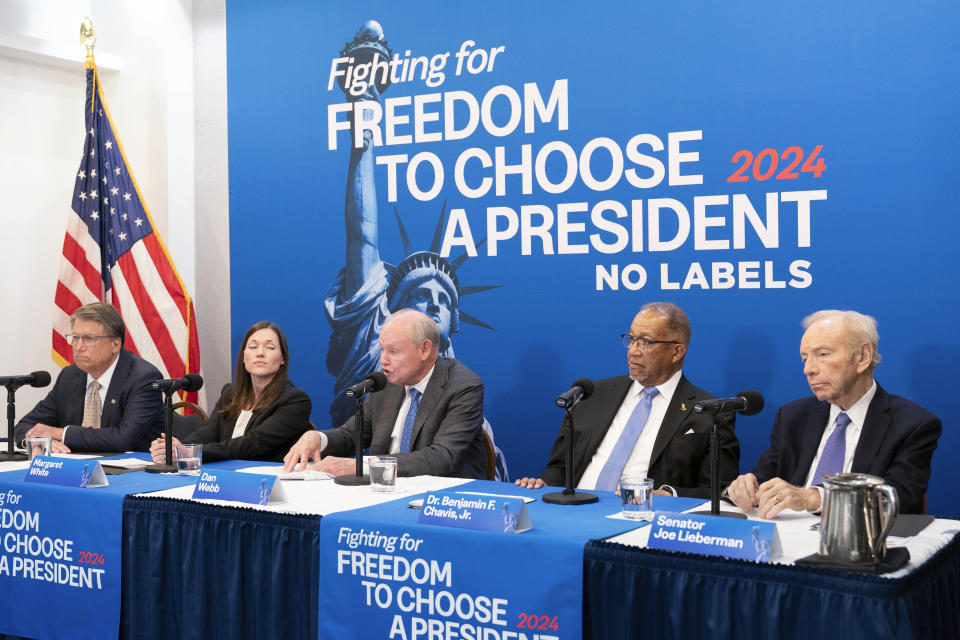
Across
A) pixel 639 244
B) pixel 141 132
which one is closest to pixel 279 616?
pixel 639 244

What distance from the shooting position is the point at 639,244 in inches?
171

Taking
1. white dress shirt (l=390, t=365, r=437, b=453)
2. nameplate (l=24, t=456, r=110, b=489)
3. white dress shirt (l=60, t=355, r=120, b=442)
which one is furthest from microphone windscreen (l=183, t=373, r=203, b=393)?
white dress shirt (l=60, t=355, r=120, b=442)

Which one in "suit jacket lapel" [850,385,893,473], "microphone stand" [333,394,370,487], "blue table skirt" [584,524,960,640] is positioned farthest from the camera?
"microphone stand" [333,394,370,487]

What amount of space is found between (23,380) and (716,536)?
2742 mm

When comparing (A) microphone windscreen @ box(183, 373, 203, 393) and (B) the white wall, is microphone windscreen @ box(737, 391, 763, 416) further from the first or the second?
(B) the white wall

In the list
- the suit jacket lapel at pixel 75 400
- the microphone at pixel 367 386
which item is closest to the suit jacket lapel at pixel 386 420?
the microphone at pixel 367 386

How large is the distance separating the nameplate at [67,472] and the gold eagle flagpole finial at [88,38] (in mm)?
2918

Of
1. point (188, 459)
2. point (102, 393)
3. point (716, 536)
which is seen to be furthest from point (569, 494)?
point (102, 393)

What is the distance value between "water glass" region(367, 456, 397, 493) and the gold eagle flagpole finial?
3429 mm

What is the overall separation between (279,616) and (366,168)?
298cm

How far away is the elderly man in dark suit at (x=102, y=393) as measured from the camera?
3.97 m

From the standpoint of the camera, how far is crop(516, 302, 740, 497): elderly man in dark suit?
328cm

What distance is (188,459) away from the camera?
10.8 ft

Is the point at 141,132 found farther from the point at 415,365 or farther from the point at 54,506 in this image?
the point at 54,506
